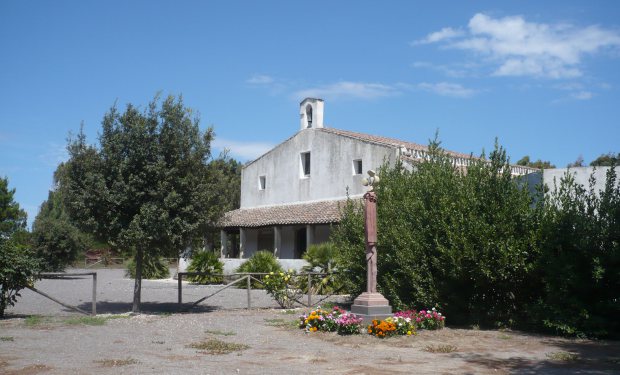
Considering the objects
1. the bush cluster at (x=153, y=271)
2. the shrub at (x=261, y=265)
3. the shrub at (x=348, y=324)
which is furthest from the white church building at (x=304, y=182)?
the shrub at (x=348, y=324)

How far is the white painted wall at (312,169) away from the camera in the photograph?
2756 cm

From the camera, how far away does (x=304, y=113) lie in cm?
3105

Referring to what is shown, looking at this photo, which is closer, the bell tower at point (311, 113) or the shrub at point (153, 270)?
the bell tower at point (311, 113)

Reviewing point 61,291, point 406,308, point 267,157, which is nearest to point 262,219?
point 267,157

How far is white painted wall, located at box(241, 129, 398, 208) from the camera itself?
2756 centimetres

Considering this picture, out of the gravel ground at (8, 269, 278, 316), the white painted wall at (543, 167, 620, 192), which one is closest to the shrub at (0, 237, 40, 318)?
the gravel ground at (8, 269, 278, 316)

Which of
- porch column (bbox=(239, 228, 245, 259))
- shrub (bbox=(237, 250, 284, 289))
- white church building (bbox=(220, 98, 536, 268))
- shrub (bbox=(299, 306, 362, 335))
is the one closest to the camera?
shrub (bbox=(299, 306, 362, 335))

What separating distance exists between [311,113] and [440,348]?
2206cm

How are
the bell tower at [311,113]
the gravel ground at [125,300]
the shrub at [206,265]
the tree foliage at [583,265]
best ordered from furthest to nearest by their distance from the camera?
1. the bell tower at [311,113]
2. the shrub at [206,265]
3. the gravel ground at [125,300]
4. the tree foliage at [583,265]

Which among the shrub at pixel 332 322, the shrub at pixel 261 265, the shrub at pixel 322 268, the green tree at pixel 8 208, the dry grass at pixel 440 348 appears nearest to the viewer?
the dry grass at pixel 440 348

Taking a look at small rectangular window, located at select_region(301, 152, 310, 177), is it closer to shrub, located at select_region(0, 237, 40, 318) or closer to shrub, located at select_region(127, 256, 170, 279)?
shrub, located at select_region(127, 256, 170, 279)

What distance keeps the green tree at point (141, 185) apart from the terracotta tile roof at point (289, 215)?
10.3 meters

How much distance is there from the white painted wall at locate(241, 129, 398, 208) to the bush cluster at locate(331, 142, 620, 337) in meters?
11.5

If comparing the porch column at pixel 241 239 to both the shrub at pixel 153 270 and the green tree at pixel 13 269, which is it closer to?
the shrub at pixel 153 270
